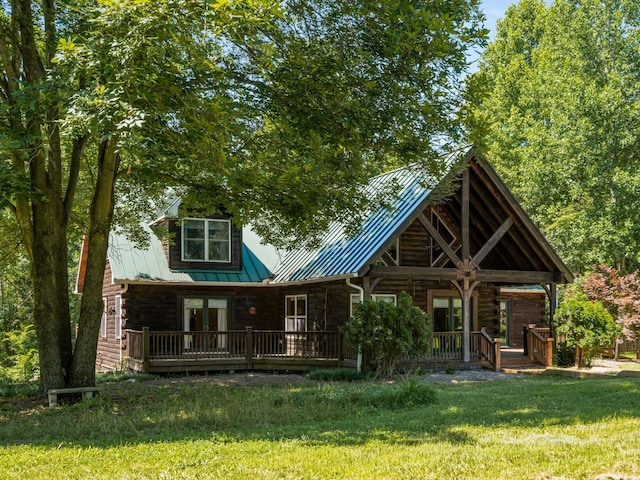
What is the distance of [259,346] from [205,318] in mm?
2613

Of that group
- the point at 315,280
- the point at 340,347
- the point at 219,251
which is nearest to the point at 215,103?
the point at 315,280

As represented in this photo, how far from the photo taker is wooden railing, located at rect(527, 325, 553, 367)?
2128cm

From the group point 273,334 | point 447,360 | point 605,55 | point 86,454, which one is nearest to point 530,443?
point 86,454

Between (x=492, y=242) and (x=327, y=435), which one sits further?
(x=492, y=242)

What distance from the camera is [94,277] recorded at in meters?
13.9

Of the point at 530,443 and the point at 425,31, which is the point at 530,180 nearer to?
the point at 425,31

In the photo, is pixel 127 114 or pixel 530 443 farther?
pixel 127 114

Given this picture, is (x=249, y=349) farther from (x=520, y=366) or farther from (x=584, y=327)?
(x=584, y=327)

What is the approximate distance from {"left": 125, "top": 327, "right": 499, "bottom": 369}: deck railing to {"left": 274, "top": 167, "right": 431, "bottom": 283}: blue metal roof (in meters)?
1.97

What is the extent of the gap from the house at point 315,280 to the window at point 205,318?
4 cm

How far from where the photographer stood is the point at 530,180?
1423 inches

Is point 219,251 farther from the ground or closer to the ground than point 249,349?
farther from the ground

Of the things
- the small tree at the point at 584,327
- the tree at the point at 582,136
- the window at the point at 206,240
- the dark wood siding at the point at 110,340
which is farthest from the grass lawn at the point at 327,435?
the tree at the point at 582,136

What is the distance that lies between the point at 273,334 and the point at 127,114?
13.6m
